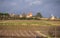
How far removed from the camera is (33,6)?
255cm

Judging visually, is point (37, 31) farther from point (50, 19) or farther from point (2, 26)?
point (2, 26)

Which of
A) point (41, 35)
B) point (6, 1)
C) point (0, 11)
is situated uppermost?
point (6, 1)

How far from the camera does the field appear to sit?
8.10 feet

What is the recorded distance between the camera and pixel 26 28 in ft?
8.20

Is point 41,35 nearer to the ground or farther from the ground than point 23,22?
nearer to the ground

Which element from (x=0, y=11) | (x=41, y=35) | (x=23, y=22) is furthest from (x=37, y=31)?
(x=0, y=11)

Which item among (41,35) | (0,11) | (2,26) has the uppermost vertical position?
(0,11)

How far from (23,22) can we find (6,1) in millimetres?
437

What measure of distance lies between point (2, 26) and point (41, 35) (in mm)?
633

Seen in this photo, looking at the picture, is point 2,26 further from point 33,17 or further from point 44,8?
point 44,8

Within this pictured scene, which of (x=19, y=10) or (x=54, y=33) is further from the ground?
(x=19, y=10)

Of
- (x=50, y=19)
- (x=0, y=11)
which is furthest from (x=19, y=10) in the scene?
(x=50, y=19)

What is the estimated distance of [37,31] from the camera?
8.16ft

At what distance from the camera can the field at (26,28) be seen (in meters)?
2.47
